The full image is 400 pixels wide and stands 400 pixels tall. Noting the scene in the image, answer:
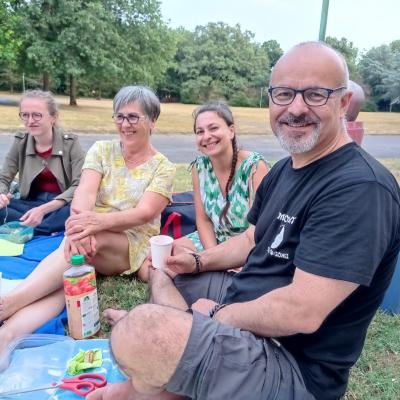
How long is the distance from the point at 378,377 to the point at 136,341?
1.59 m

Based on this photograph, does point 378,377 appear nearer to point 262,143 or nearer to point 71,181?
point 71,181

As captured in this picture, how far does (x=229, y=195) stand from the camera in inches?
115

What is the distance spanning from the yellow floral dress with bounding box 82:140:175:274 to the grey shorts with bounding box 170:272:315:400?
174 cm

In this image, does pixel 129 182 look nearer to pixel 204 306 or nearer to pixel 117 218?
pixel 117 218

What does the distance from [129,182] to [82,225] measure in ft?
2.04

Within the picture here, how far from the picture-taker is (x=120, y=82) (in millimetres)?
28984

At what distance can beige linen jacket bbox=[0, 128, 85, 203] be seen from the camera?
12.5 feet

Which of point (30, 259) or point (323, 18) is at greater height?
point (323, 18)

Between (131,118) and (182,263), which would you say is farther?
(131,118)

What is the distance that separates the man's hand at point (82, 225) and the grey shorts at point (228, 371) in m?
1.38

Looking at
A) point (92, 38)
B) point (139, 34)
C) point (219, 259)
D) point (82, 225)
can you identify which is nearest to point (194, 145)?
point (82, 225)

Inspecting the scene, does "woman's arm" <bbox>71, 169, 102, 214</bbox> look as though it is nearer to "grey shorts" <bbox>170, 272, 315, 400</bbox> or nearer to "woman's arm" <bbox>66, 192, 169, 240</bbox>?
"woman's arm" <bbox>66, 192, 169, 240</bbox>

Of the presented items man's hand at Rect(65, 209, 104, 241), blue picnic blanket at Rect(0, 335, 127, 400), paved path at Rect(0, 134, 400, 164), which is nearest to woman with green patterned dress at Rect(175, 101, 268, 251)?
man's hand at Rect(65, 209, 104, 241)

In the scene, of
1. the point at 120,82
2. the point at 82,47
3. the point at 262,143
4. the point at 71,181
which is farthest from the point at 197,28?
the point at 71,181
